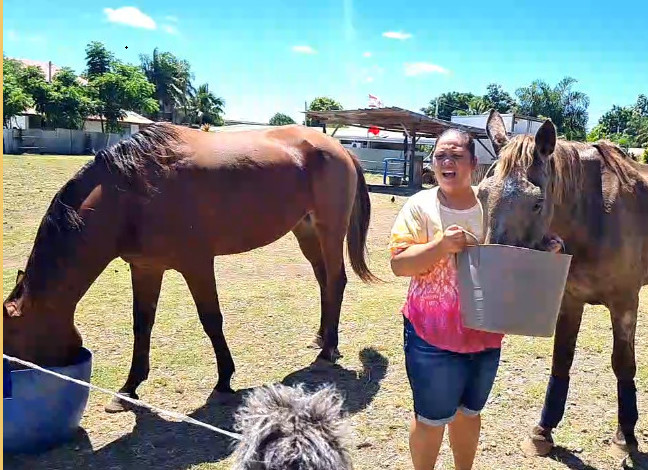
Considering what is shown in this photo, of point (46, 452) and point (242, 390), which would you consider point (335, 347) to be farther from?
point (46, 452)

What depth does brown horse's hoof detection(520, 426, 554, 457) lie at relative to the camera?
10.2 feet

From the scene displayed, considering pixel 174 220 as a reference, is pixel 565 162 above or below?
above

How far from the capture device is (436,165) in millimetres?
2037

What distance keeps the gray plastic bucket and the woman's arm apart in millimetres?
49

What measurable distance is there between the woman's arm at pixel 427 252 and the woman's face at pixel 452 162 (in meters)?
0.18

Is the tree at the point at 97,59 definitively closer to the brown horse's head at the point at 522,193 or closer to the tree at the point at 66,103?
the tree at the point at 66,103

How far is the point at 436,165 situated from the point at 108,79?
39968 mm

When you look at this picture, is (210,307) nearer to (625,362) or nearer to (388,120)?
(625,362)

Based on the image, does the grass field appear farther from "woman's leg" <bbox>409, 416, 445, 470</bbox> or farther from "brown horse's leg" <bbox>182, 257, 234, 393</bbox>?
"woman's leg" <bbox>409, 416, 445, 470</bbox>

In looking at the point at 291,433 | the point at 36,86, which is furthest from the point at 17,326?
the point at 36,86

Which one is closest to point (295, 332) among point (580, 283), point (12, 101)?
point (580, 283)

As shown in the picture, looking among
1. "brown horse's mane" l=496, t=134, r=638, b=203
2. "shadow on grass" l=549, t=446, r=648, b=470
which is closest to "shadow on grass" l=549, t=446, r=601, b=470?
"shadow on grass" l=549, t=446, r=648, b=470

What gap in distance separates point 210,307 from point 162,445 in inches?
35.6

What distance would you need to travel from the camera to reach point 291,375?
4133 millimetres
